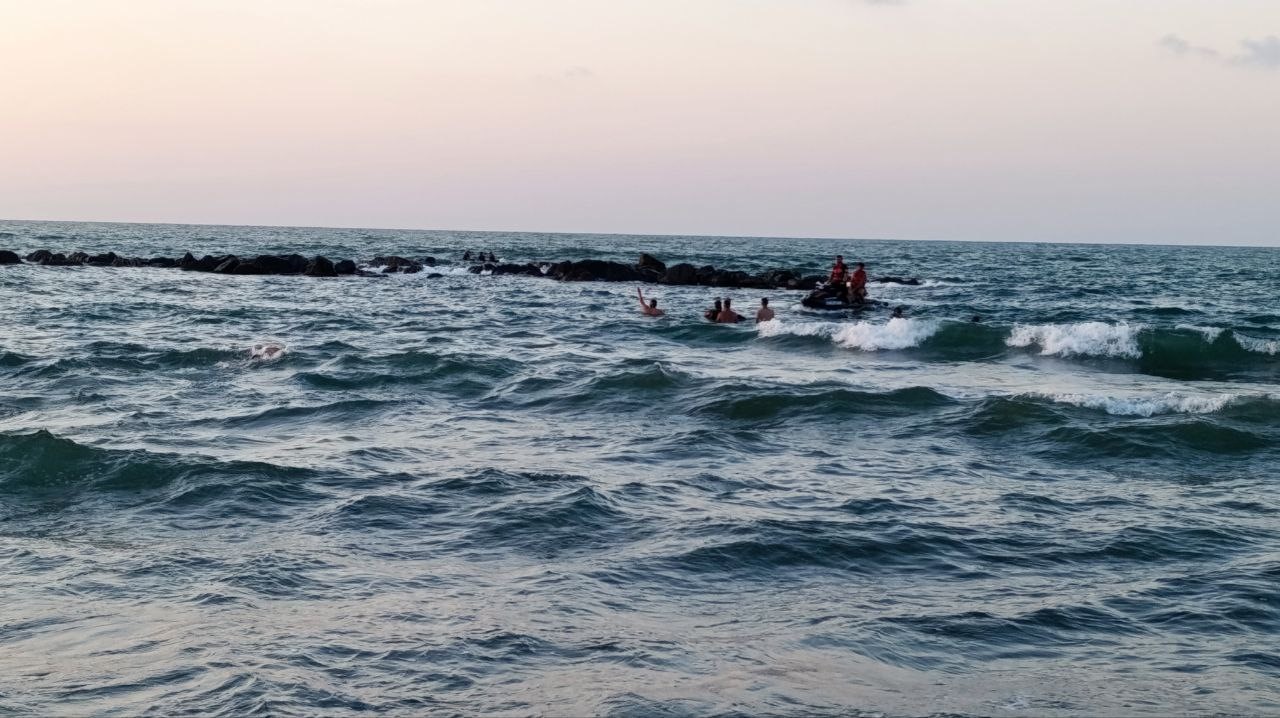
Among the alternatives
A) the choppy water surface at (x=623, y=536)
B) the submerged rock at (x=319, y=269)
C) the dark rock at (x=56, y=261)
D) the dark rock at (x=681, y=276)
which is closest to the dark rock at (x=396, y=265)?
the submerged rock at (x=319, y=269)

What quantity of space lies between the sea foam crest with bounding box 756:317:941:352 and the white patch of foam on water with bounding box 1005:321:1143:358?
1.85 metres

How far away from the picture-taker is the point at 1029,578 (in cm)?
768

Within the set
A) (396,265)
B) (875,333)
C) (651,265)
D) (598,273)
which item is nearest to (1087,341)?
(875,333)

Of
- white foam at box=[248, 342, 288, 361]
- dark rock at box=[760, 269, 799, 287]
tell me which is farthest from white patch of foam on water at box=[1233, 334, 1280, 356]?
dark rock at box=[760, 269, 799, 287]

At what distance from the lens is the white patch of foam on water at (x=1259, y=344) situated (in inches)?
855

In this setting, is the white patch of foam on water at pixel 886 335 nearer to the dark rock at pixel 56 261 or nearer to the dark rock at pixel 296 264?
the dark rock at pixel 296 264

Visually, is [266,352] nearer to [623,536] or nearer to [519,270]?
[623,536]

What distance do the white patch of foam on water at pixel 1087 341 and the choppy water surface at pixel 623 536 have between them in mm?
1904

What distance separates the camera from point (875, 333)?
23.3 m

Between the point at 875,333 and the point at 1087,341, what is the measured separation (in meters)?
4.19

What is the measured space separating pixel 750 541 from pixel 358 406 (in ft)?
25.4

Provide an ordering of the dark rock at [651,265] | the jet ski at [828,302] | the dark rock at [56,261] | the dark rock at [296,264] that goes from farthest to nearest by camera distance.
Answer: the dark rock at [651,265] < the dark rock at [56,261] < the dark rock at [296,264] < the jet ski at [828,302]

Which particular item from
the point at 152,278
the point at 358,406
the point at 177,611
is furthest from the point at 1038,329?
the point at 152,278

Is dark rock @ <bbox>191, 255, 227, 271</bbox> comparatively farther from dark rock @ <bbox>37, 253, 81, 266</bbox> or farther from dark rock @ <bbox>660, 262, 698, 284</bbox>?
dark rock @ <bbox>660, 262, 698, 284</bbox>
